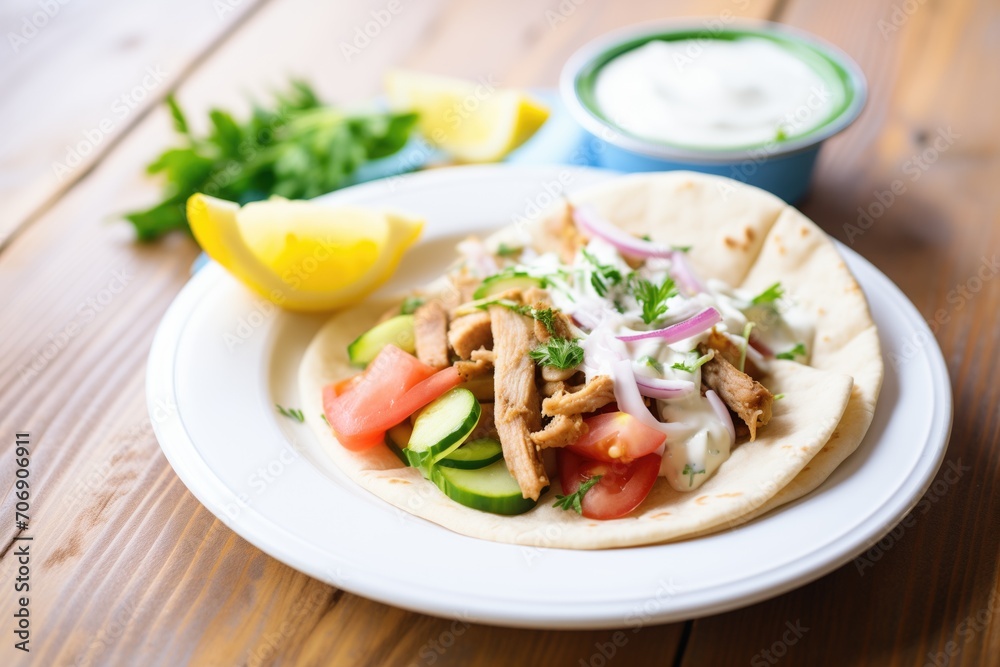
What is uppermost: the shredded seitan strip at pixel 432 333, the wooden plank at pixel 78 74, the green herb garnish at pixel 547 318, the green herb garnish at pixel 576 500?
the wooden plank at pixel 78 74

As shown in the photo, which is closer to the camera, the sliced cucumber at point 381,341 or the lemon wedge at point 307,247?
the lemon wedge at point 307,247

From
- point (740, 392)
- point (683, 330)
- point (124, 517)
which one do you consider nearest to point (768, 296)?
point (683, 330)


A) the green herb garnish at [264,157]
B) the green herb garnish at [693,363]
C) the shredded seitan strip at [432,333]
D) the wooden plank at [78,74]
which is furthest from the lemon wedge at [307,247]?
the wooden plank at [78,74]

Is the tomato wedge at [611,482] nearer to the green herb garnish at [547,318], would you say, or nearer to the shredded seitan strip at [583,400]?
the shredded seitan strip at [583,400]

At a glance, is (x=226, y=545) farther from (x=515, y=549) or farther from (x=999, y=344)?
(x=999, y=344)

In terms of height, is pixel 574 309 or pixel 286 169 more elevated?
pixel 286 169

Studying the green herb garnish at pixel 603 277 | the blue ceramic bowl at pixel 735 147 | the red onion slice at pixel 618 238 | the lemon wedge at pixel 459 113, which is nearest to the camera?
the green herb garnish at pixel 603 277

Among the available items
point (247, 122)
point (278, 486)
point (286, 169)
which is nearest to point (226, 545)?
point (278, 486)
